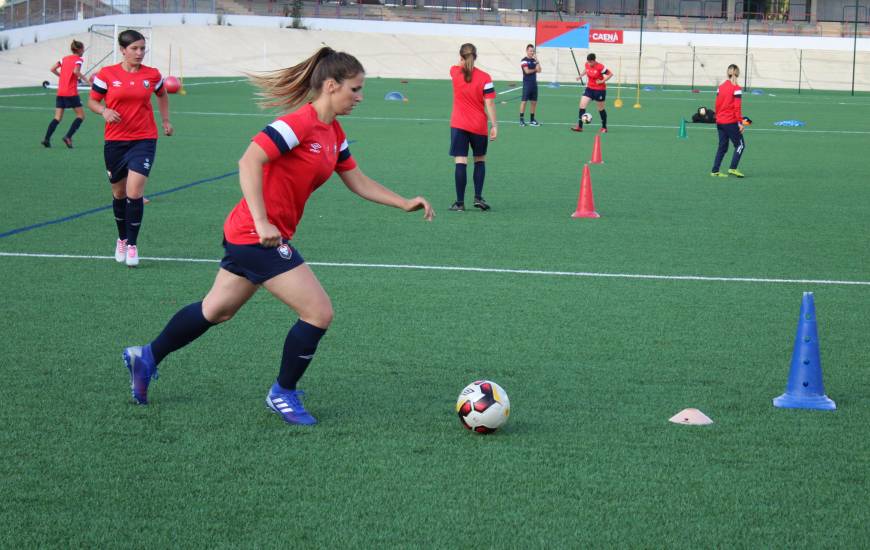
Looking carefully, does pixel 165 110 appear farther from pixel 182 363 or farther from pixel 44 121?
pixel 44 121

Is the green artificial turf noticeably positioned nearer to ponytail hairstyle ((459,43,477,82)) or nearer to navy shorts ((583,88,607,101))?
ponytail hairstyle ((459,43,477,82))

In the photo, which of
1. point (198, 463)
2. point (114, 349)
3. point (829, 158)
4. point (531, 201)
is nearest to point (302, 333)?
point (198, 463)

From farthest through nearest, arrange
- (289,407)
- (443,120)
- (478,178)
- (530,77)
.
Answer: (443,120), (530,77), (478,178), (289,407)

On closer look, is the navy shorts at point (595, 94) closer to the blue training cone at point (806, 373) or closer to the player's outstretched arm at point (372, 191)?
the blue training cone at point (806, 373)

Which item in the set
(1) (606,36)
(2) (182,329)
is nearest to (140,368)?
(2) (182,329)

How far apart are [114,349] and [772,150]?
19112 millimetres

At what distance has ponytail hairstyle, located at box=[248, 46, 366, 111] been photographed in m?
5.33

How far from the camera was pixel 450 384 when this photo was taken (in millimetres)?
6359

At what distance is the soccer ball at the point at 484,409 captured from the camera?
17.9ft

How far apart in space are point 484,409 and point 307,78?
1.79 m

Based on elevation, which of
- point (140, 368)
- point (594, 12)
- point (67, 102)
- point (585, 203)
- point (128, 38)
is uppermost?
point (594, 12)

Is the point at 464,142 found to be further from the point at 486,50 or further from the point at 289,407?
the point at 486,50

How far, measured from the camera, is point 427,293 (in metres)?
8.97

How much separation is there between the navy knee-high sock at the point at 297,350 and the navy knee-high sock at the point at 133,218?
4.71 m
